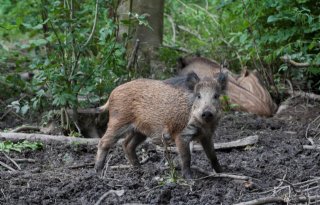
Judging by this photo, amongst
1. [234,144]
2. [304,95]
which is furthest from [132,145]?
[304,95]

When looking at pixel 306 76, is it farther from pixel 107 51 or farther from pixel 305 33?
pixel 107 51

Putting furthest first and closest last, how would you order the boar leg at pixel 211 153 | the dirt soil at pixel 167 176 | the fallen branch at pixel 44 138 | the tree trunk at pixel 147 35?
1. the tree trunk at pixel 147 35
2. the fallen branch at pixel 44 138
3. the boar leg at pixel 211 153
4. the dirt soil at pixel 167 176

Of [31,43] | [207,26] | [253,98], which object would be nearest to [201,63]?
[253,98]

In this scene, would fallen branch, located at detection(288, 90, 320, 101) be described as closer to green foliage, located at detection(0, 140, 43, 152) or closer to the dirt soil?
→ the dirt soil

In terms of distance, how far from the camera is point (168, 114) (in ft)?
19.5

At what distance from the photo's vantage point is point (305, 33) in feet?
27.2

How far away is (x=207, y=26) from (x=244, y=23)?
10.4 ft

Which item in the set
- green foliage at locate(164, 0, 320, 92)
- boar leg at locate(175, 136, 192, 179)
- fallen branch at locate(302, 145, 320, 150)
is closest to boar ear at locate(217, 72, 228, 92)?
boar leg at locate(175, 136, 192, 179)

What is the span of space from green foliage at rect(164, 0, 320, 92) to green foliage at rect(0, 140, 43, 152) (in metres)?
3.03

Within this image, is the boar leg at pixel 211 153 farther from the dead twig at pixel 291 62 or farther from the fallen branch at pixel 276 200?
the dead twig at pixel 291 62

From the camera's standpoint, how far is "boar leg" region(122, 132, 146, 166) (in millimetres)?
6355

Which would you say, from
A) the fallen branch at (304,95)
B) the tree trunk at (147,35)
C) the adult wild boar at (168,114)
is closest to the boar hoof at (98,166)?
the adult wild boar at (168,114)

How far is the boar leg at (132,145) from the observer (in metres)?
6.36

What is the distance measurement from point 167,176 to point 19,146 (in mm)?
1755
